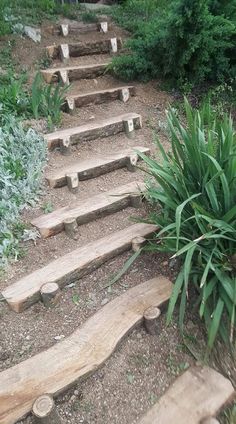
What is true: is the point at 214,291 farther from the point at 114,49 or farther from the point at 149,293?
the point at 114,49

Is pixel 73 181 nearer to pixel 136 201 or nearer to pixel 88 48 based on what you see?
pixel 136 201

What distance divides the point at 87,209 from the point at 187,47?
7.71ft

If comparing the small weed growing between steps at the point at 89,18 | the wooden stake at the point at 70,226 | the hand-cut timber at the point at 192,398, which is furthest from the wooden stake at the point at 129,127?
the hand-cut timber at the point at 192,398

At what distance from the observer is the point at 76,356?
7.21ft

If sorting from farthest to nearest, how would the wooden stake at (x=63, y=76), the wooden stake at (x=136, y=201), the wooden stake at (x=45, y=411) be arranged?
the wooden stake at (x=63, y=76) → the wooden stake at (x=136, y=201) → the wooden stake at (x=45, y=411)

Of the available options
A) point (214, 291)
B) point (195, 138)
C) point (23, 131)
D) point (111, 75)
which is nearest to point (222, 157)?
point (195, 138)

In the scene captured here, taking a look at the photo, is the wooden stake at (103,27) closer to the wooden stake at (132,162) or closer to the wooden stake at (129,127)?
the wooden stake at (129,127)

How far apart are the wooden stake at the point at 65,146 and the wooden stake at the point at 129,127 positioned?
0.71 metres

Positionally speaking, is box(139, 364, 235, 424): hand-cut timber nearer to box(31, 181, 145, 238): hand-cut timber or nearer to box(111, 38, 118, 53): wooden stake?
box(31, 181, 145, 238): hand-cut timber

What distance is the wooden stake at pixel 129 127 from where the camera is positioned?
4164 mm

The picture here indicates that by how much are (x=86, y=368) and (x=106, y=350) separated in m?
0.15

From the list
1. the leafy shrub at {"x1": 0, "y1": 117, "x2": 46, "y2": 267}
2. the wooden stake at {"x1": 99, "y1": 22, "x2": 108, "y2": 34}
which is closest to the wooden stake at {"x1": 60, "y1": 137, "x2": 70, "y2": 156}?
the leafy shrub at {"x1": 0, "y1": 117, "x2": 46, "y2": 267}

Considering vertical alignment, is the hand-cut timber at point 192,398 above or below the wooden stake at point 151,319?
below

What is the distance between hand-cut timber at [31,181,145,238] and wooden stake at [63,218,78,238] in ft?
0.14
